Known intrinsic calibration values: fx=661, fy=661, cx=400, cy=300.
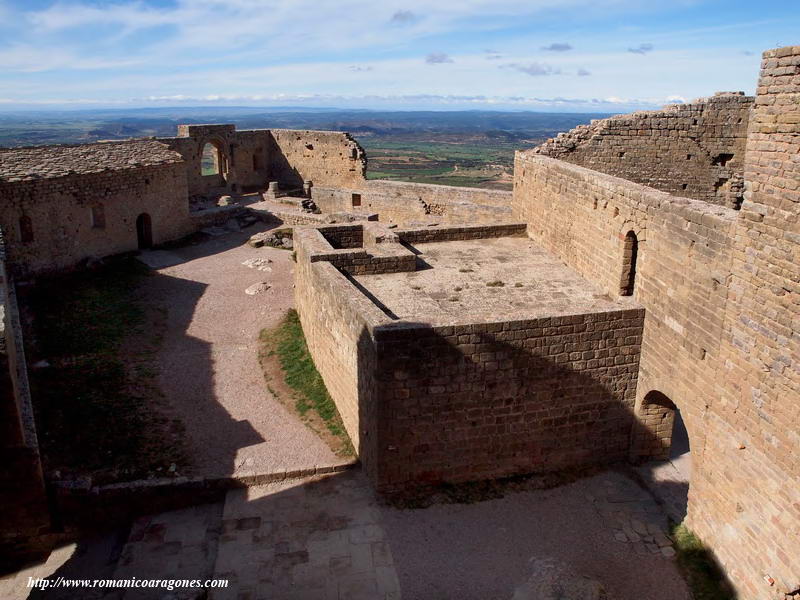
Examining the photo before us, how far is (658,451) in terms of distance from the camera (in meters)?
9.73

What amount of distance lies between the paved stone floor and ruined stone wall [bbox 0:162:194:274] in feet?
33.9

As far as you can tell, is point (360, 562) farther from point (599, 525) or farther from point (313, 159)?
point (313, 159)

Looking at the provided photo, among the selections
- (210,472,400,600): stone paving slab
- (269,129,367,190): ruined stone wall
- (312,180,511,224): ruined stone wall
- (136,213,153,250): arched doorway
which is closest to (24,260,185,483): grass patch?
(210,472,400,600): stone paving slab

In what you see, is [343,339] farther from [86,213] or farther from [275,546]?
[86,213]

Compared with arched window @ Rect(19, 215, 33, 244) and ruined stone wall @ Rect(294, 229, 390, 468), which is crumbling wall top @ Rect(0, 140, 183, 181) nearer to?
arched window @ Rect(19, 215, 33, 244)

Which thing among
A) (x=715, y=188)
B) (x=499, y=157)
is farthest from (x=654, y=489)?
(x=499, y=157)

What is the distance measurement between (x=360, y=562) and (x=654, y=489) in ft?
14.1

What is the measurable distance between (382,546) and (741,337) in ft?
15.6

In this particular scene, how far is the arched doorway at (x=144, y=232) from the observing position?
19844mm

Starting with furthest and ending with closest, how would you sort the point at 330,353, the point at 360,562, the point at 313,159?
the point at 313,159 → the point at 330,353 → the point at 360,562

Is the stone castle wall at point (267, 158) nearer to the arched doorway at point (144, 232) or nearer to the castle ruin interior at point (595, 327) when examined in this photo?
the arched doorway at point (144, 232)

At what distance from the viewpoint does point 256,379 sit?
40.6 ft

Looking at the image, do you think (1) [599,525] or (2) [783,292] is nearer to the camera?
(2) [783,292]

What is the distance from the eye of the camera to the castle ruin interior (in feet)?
21.6
